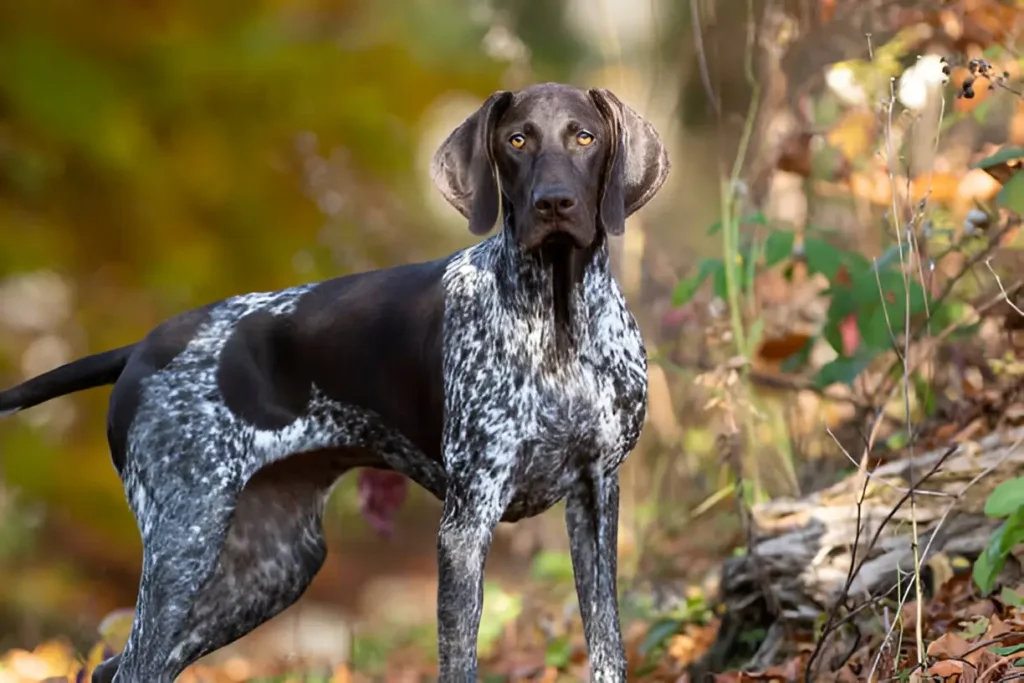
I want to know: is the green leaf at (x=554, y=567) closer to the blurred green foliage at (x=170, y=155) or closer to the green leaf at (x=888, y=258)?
the blurred green foliage at (x=170, y=155)

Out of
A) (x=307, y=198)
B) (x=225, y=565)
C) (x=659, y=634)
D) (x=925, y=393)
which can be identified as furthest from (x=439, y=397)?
(x=307, y=198)

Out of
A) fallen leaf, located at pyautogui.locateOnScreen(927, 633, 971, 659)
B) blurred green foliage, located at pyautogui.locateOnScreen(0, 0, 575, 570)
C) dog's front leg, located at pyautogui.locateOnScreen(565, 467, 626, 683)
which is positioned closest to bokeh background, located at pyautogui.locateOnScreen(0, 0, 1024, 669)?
blurred green foliage, located at pyautogui.locateOnScreen(0, 0, 575, 570)

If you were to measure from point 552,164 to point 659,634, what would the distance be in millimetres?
2250

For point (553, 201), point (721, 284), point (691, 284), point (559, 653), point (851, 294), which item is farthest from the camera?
point (559, 653)

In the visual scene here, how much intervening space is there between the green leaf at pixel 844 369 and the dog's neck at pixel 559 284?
1.45 m

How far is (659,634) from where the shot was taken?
17.7 feet

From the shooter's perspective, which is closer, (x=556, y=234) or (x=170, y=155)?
(x=556, y=234)

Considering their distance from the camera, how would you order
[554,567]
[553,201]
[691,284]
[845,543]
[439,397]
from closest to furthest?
Result: [553,201], [439,397], [845,543], [691,284], [554,567]

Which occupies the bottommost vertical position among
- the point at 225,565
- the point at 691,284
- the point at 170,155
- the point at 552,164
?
the point at 225,565

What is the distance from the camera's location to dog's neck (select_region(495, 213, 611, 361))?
4.18 metres

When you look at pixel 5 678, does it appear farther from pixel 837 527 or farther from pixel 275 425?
pixel 837 527

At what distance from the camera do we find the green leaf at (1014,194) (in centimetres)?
429

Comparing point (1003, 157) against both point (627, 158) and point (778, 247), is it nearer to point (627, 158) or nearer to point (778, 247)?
point (778, 247)

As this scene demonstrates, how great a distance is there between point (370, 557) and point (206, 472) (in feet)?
15.1
